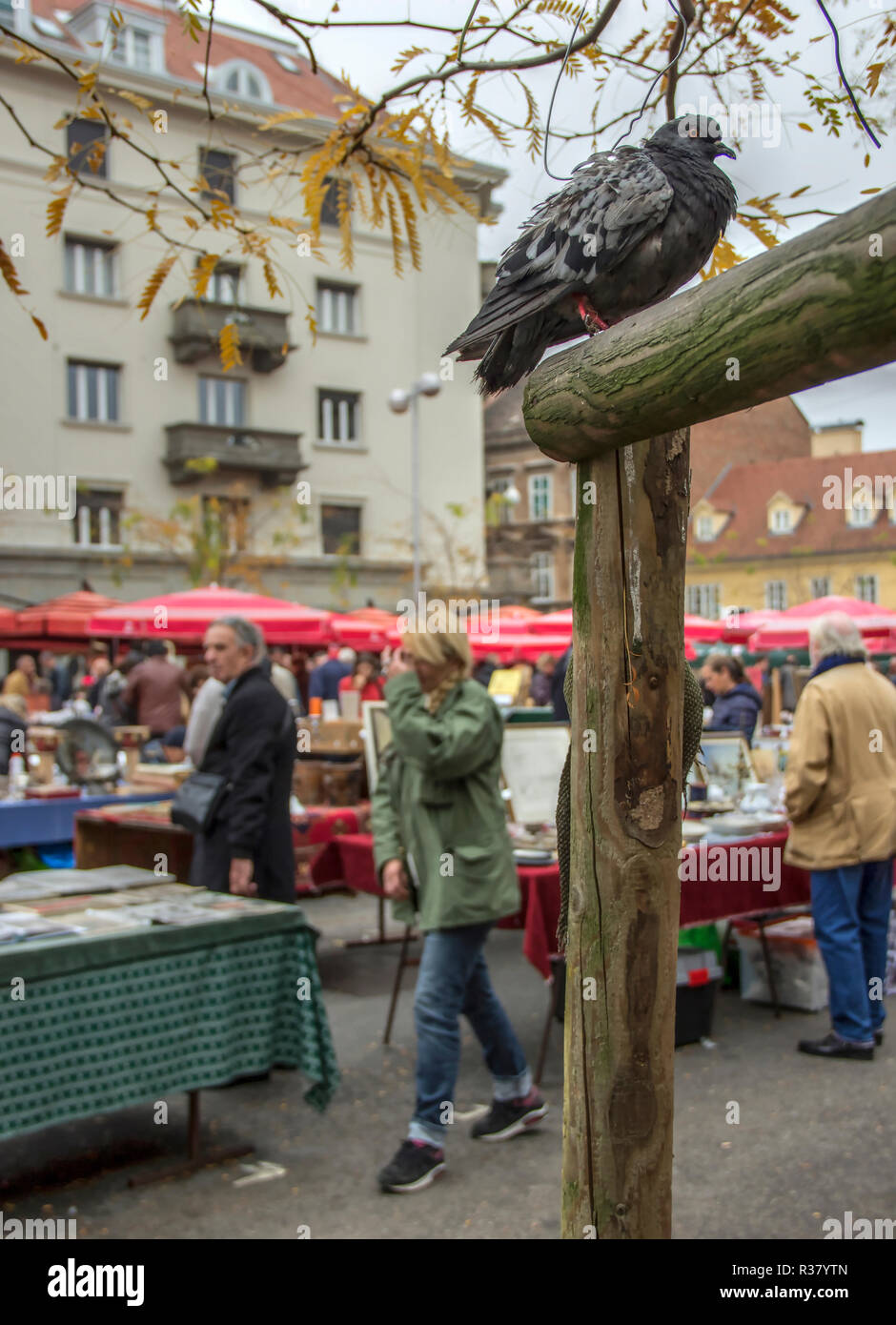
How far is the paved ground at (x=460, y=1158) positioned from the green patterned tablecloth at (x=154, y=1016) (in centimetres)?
37

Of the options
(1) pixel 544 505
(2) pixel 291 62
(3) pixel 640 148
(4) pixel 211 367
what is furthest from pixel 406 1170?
(1) pixel 544 505

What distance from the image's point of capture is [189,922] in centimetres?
466

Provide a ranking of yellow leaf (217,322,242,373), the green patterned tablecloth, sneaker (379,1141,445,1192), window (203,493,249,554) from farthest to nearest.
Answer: window (203,493,249,554) → sneaker (379,1141,445,1192) → the green patterned tablecloth → yellow leaf (217,322,242,373)

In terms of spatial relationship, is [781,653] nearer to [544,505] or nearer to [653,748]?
[544,505]

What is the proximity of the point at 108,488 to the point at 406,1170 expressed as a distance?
2987 centimetres

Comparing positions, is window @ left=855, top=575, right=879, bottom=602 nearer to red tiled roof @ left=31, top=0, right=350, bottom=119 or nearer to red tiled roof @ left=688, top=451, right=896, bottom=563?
red tiled roof @ left=688, top=451, right=896, bottom=563

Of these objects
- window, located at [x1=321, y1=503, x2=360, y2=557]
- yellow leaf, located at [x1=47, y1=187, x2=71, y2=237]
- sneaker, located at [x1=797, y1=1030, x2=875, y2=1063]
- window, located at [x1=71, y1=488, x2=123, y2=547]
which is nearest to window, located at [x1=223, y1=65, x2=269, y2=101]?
window, located at [x1=321, y1=503, x2=360, y2=557]

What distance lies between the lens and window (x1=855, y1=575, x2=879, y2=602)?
51.9 m

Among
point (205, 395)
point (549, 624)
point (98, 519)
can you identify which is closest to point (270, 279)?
point (549, 624)

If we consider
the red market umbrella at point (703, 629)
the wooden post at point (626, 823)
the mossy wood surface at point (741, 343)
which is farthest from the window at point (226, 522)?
the mossy wood surface at point (741, 343)

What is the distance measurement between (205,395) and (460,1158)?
31.6m

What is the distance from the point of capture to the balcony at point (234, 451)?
107ft

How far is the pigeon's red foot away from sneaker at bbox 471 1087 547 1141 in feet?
11.9

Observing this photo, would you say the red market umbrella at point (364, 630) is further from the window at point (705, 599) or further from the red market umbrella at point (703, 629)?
the window at point (705, 599)
